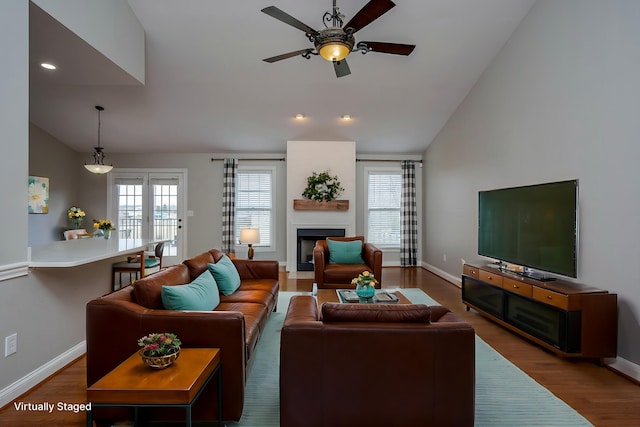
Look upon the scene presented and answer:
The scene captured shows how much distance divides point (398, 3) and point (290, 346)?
12.5ft

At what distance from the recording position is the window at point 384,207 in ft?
24.5

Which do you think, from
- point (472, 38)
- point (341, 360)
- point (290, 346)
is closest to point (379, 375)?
point (341, 360)

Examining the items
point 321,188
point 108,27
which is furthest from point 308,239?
point 108,27

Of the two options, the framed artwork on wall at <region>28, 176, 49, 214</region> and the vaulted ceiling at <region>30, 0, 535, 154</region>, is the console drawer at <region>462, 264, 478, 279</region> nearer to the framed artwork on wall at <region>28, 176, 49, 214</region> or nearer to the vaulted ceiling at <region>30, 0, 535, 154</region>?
the vaulted ceiling at <region>30, 0, 535, 154</region>

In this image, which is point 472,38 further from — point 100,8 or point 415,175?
point 100,8

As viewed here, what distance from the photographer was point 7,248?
223cm

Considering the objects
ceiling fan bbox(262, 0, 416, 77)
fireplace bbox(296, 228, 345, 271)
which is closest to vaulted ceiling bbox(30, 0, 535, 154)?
ceiling fan bbox(262, 0, 416, 77)

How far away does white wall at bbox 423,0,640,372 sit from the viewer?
266 cm

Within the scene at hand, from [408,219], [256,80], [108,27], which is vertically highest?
[256,80]

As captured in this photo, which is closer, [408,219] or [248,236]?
[248,236]

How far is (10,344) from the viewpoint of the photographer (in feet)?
7.43

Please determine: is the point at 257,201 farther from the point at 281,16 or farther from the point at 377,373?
the point at 377,373

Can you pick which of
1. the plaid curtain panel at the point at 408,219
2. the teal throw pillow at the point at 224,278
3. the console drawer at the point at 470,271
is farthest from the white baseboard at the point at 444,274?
the teal throw pillow at the point at 224,278

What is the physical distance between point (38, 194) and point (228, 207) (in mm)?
3316
